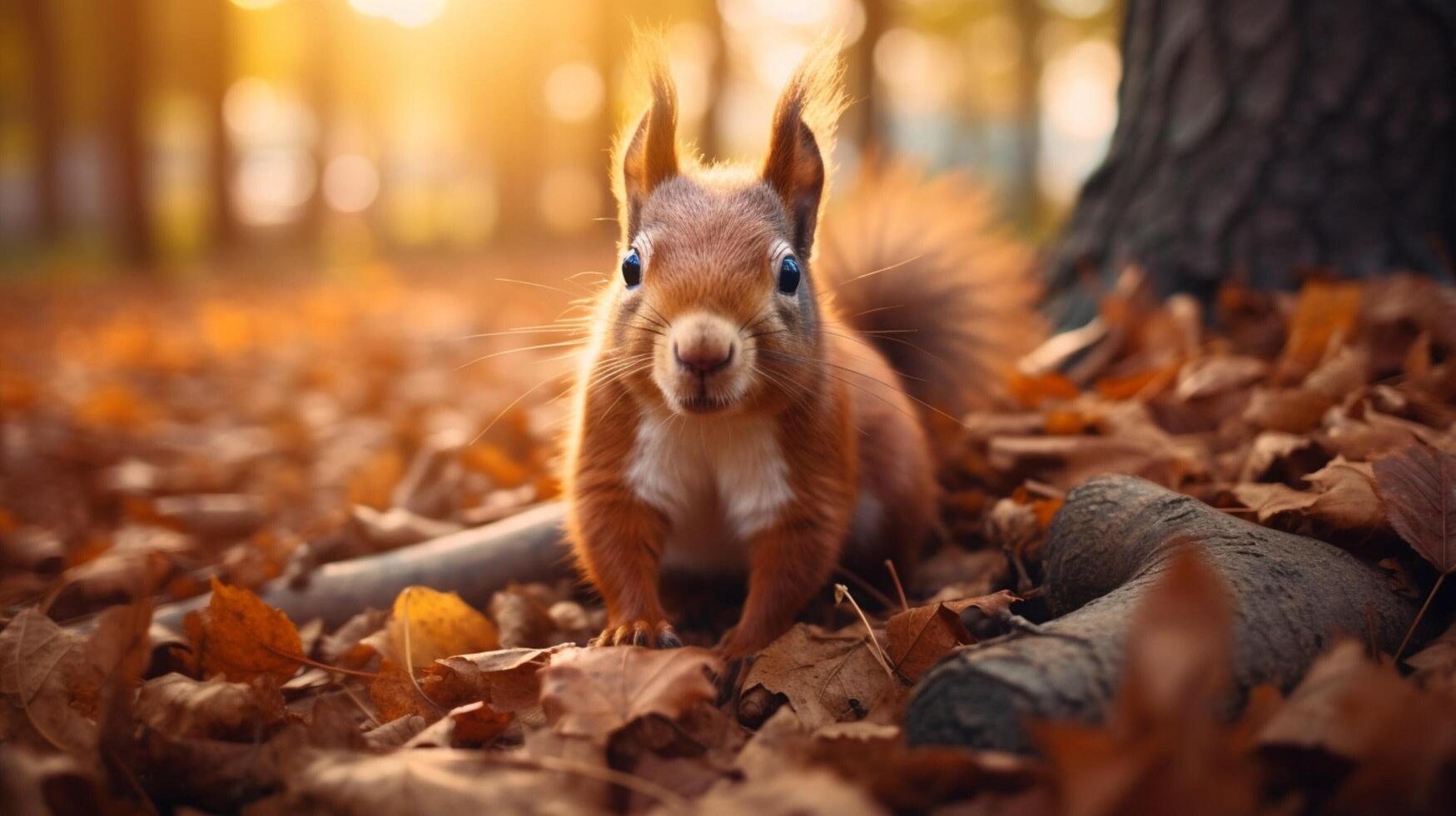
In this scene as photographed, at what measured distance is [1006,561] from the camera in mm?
2008

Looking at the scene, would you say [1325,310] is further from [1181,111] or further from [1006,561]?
[1006,561]

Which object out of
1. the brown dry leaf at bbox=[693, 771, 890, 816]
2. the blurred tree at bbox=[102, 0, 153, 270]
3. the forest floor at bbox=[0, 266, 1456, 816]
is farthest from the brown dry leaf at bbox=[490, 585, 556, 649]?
the blurred tree at bbox=[102, 0, 153, 270]

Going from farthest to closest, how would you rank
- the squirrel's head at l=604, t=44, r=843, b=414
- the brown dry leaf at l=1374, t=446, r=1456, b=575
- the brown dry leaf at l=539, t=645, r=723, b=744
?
the squirrel's head at l=604, t=44, r=843, b=414 < the brown dry leaf at l=1374, t=446, r=1456, b=575 < the brown dry leaf at l=539, t=645, r=723, b=744

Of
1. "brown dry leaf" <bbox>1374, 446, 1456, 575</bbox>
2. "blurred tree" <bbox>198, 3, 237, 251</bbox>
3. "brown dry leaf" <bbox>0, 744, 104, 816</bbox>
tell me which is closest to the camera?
"brown dry leaf" <bbox>0, 744, 104, 816</bbox>

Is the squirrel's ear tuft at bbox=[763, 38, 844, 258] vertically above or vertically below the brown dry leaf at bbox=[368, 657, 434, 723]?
above

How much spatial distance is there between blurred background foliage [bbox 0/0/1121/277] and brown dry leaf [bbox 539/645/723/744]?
2115mm

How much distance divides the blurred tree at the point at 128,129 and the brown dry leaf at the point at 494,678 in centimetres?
1313

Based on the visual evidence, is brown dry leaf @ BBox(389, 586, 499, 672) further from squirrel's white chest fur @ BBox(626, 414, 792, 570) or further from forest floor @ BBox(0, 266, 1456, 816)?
squirrel's white chest fur @ BBox(626, 414, 792, 570)

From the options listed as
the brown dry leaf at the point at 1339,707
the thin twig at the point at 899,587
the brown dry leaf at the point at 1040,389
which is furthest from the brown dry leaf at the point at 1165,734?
the brown dry leaf at the point at 1040,389

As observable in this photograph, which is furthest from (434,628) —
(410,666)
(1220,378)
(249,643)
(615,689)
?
(1220,378)

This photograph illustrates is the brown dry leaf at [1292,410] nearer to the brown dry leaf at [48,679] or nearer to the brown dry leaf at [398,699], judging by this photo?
the brown dry leaf at [398,699]

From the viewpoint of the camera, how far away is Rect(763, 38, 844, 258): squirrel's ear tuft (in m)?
2.03

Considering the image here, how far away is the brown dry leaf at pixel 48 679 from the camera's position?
151cm

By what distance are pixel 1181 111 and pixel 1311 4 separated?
17.1 inches
